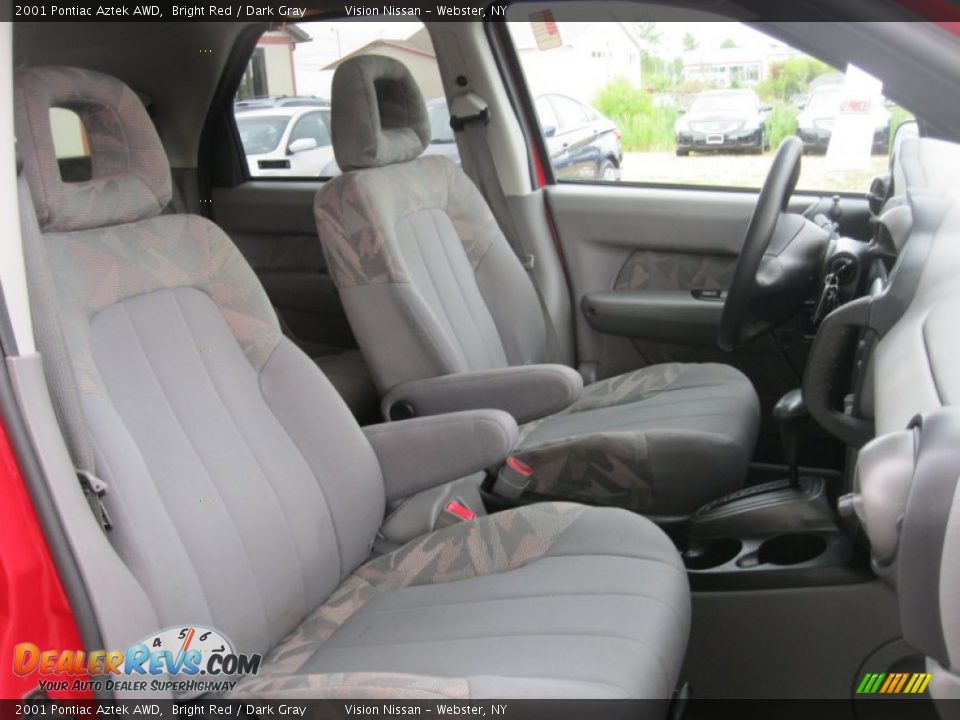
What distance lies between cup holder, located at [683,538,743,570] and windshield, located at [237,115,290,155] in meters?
2.17

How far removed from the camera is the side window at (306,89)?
306 centimetres

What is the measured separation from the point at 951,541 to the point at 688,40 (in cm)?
207

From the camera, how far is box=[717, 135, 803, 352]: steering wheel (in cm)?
209

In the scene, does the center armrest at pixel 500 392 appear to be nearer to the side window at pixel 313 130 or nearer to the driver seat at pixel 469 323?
the driver seat at pixel 469 323

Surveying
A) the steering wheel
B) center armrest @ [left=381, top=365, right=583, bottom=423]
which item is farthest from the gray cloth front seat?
the steering wheel

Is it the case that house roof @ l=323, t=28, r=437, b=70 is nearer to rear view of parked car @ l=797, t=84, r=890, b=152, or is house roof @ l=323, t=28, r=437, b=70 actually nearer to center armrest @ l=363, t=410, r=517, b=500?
rear view of parked car @ l=797, t=84, r=890, b=152

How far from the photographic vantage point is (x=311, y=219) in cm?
358

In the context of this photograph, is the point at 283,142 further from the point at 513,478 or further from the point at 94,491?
the point at 94,491

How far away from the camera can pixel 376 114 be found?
242cm

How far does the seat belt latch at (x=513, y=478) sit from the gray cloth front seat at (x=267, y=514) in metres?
0.32

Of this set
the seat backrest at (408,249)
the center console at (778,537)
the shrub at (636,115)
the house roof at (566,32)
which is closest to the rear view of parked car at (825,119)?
the shrub at (636,115)

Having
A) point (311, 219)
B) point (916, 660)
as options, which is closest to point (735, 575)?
point (916, 660)

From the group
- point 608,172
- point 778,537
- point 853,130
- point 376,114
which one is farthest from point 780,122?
point 778,537

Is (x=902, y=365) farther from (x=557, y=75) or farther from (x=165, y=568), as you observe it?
(x=557, y=75)
